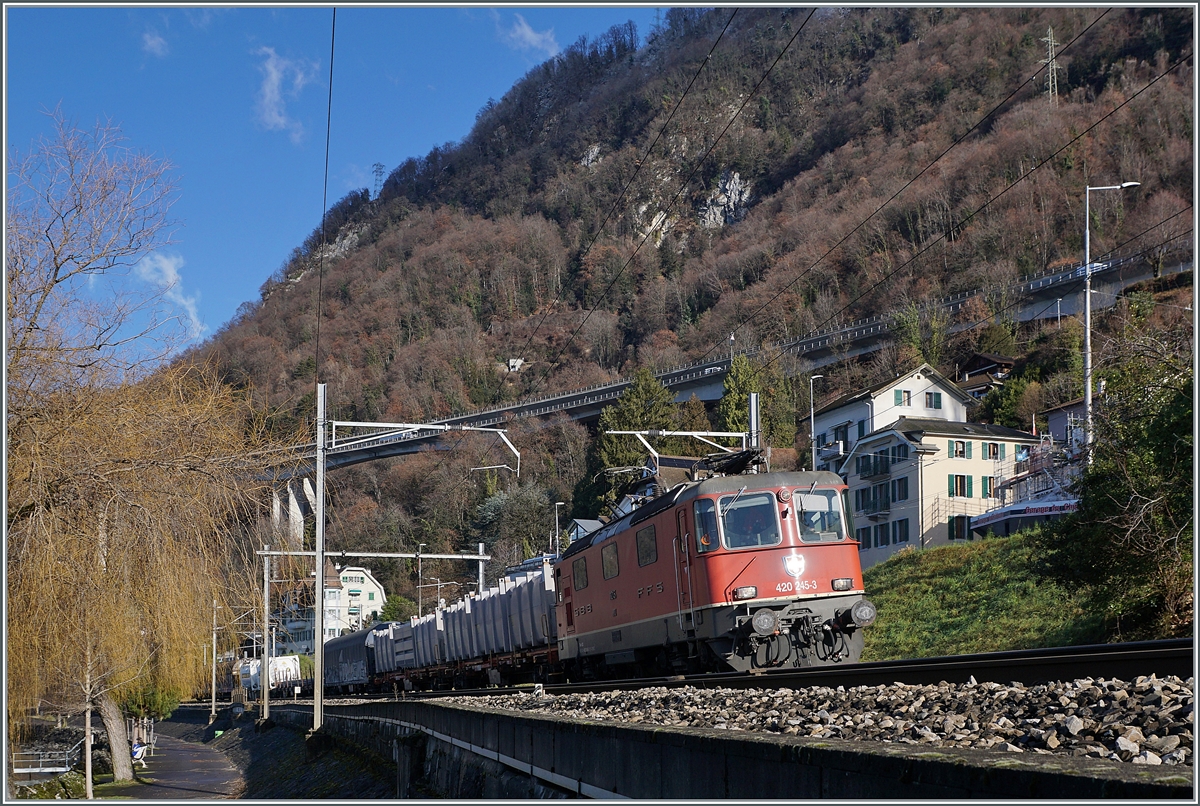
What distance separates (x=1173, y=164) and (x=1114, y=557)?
70832 mm

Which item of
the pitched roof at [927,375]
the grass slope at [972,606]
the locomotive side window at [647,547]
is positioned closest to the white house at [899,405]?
the pitched roof at [927,375]

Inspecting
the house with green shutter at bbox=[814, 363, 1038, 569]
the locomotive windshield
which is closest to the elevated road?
the house with green shutter at bbox=[814, 363, 1038, 569]

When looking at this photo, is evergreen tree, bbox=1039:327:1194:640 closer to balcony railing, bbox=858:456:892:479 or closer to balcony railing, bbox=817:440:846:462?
balcony railing, bbox=858:456:892:479

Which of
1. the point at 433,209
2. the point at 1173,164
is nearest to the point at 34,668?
the point at 1173,164

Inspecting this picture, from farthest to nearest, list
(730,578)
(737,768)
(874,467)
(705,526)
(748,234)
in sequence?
(748,234) < (874,467) < (705,526) < (730,578) < (737,768)

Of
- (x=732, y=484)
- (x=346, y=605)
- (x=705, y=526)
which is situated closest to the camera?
(x=705, y=526)

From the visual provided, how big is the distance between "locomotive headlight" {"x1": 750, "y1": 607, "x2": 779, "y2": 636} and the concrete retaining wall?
15.2 ft

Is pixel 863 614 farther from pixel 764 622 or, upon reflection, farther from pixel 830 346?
pixel 830 346

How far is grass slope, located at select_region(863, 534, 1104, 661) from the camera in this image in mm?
26016

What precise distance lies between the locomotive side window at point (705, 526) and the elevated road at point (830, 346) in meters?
45.7

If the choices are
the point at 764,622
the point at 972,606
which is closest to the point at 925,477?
the point at 972,606

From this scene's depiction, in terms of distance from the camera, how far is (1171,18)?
9938cm

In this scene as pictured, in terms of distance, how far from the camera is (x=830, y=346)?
84.6 meters

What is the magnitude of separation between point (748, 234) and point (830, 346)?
120ft
